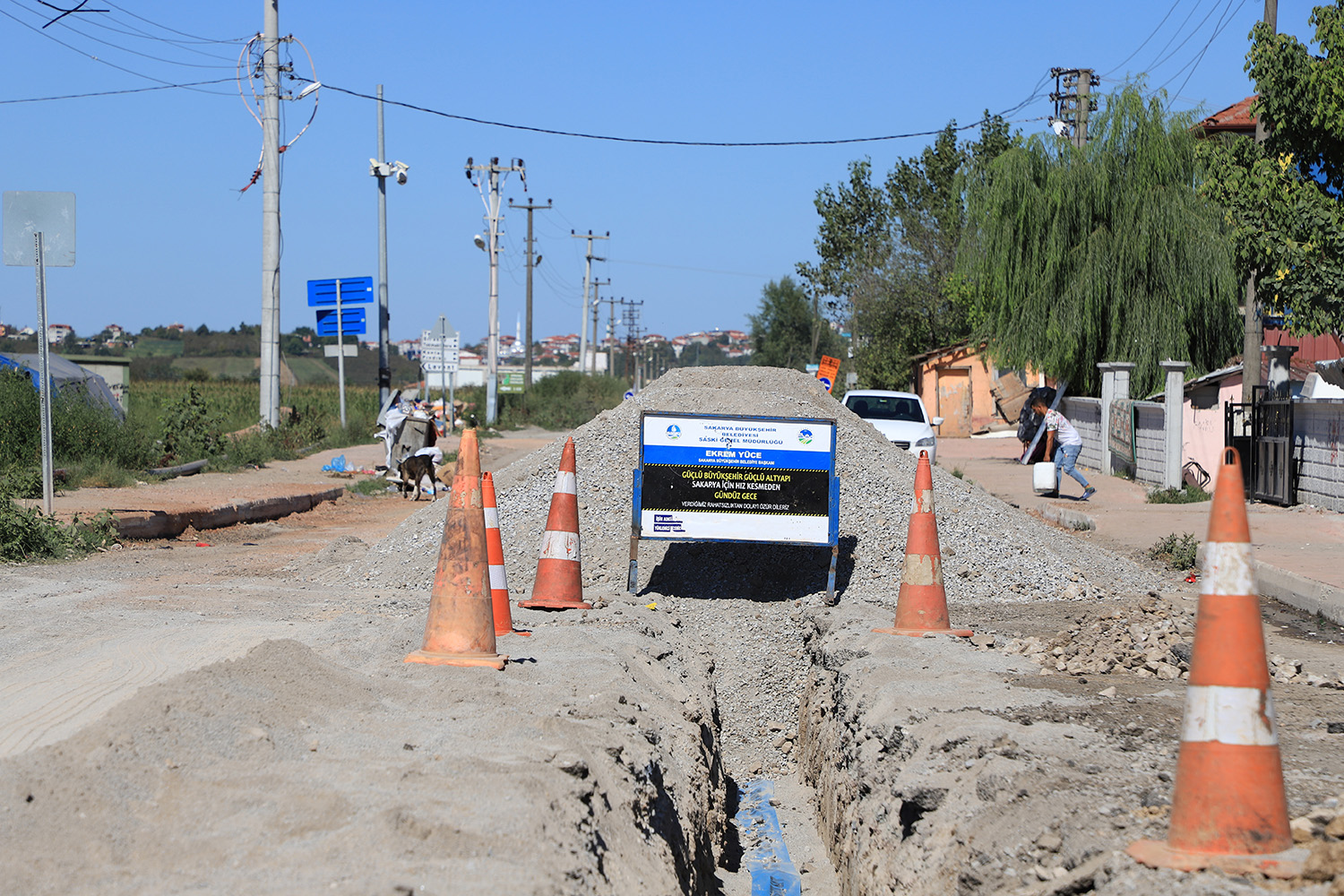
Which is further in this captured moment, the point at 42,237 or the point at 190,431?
the point at 190,431

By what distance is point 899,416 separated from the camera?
18.9 metres

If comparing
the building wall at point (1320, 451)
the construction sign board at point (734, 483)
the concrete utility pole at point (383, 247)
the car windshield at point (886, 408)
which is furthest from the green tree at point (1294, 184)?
the concrete utility pole at point (383, 247)

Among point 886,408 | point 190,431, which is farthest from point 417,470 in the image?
point 886,408

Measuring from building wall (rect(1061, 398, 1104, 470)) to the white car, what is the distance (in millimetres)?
5660

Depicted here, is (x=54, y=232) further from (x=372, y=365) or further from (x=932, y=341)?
(x=372, y=365)

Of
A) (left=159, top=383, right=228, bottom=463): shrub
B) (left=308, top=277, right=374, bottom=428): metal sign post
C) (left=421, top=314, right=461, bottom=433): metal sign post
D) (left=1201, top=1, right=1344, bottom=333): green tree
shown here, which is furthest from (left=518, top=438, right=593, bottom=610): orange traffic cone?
(left=308, top=277, right=374, bottom=428): metal sign post

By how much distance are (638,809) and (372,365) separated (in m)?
84.3

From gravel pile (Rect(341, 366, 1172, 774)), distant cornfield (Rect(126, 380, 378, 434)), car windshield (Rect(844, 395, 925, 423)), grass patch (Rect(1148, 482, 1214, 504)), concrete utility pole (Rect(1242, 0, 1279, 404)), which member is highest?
concrete utility pole (Rect(1242, 0, 1279, 404))

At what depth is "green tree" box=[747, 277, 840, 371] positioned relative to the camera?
97688mm

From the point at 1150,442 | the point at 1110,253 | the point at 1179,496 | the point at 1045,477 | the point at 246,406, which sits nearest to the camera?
the point at 1045,477

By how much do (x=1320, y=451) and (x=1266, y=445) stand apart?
3.76 feet

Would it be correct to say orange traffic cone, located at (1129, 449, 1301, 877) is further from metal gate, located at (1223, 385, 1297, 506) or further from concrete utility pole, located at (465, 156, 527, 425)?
concrete utility pole, located at (465, 156, 527, 425)

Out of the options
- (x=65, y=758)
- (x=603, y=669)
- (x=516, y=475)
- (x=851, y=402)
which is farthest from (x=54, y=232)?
(x=851, y=402)

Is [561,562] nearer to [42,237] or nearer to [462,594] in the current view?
[462,594]
